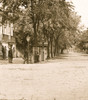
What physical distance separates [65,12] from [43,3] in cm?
296

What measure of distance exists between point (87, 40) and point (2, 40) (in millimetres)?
47919

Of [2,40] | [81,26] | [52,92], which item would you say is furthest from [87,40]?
[52,92]

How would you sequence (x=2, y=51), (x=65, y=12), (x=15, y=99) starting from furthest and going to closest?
(x=2, y=51), (x=65, y=12), (x=15, y=99)

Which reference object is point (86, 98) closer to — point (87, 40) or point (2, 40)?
point (2, 40)

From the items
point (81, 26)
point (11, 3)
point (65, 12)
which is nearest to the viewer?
point (11, 3)

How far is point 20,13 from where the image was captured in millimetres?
30328

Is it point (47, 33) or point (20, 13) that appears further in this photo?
point (47, 33)

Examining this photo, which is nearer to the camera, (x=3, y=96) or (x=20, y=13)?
(x=3, y=96)

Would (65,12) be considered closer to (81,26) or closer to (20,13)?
(20,13)

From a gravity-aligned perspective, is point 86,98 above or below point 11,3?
below

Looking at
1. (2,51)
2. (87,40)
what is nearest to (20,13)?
(2,51)

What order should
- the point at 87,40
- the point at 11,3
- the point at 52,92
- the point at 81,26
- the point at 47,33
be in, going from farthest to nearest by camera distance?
the point at 87,40 < the point at 81,26 < the point at 47,33 < the point at 11,3 < the point at 52,92

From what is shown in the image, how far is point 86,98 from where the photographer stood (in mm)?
8117

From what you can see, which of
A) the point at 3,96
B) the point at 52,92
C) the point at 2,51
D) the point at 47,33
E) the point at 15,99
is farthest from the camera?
the point at 2,51
